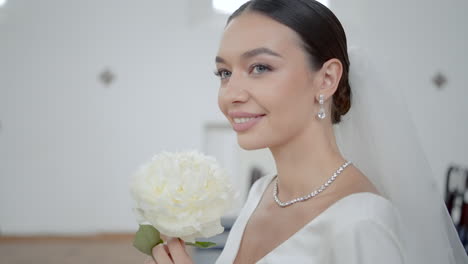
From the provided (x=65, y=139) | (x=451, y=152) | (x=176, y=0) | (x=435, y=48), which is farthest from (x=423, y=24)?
(x=65, y=139)

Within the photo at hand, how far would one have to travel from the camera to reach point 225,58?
1321 mm

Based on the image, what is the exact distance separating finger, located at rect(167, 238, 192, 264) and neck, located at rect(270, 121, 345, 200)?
0.41 metres

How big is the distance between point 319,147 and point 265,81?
28 centimetres

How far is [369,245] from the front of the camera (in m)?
1.08

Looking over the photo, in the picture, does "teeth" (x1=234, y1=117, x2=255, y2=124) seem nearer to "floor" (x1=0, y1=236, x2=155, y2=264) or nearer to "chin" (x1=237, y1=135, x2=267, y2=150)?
"chin" (x1=237, y1=135, x2=267, y2=150)

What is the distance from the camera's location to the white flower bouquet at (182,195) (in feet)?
3.56

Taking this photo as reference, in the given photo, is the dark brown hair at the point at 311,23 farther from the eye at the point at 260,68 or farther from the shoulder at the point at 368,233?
the shoulder at the point at 368,233

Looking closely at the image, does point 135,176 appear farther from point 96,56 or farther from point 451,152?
point 451,152

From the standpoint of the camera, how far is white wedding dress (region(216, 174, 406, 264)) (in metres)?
1.08

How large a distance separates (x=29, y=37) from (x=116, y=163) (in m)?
2.40

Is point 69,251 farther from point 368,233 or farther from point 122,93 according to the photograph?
point 368,233

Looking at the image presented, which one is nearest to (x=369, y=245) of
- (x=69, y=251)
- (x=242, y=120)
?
(x=242, y=120)

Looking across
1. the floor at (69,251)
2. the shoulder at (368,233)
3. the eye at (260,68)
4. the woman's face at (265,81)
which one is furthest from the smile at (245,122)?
the floor at (69,251)

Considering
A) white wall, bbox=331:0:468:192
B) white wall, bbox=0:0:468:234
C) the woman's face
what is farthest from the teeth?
white wall, bbox=331:0:468:192
